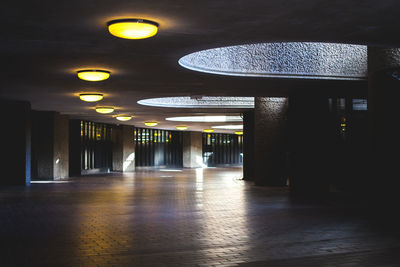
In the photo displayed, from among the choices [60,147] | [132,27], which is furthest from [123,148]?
[132,27]

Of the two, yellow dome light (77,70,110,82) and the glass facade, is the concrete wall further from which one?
the glass facade

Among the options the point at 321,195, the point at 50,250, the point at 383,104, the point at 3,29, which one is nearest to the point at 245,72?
the point at 383,104

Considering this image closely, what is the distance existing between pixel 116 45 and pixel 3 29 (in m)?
2.51

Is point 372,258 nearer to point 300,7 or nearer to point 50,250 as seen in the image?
point 300,7

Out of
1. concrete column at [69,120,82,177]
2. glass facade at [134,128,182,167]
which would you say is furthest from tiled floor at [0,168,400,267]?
glass facade at [134,128,182,167]

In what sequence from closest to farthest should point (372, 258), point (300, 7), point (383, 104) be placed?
point (372, 258) → point (300, 7) → point (383, 104)

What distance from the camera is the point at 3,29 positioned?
905 centimetres

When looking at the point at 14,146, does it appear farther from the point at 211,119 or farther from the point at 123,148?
the point at 123,148

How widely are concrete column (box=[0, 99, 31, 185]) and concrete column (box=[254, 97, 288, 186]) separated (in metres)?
11.0

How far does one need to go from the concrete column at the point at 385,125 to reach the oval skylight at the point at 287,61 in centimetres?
324

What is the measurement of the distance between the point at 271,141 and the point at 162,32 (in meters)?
13.8

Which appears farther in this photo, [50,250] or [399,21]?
[399,21]

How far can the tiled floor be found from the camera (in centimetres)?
734

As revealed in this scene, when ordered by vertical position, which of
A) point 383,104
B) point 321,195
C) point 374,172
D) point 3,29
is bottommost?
point 321,195
